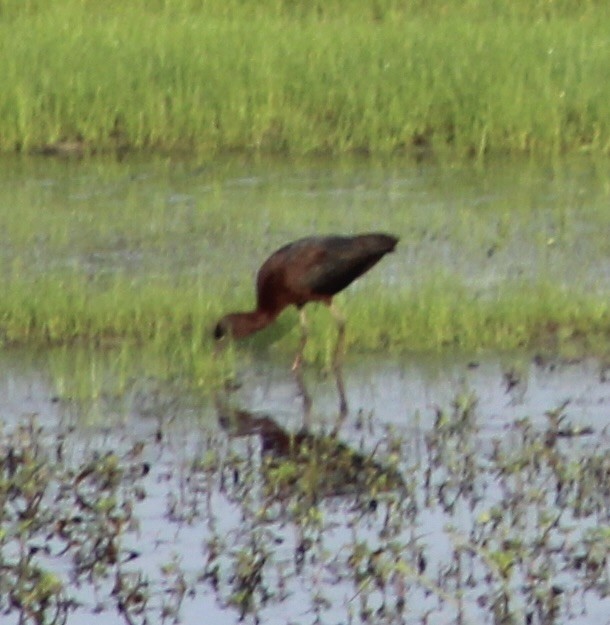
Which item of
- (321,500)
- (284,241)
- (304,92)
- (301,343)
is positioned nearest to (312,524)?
(321,500)

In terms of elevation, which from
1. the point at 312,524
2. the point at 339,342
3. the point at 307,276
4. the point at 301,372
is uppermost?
the point at 307,276

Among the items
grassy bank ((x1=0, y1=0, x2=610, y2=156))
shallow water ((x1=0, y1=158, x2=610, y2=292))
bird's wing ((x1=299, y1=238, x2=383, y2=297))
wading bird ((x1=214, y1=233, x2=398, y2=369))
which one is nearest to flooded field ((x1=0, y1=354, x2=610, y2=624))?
wading bird ((x1=214, y1=233, x2=398, y2=369))

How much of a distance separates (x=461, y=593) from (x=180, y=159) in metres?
7.26

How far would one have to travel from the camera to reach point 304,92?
13.0m

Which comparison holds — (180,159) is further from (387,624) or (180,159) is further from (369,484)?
(387,624)

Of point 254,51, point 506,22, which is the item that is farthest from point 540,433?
point 506,22

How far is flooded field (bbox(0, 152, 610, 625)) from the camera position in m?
5.77

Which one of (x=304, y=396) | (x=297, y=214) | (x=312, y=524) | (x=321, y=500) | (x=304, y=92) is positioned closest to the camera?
(x=312, y=524)

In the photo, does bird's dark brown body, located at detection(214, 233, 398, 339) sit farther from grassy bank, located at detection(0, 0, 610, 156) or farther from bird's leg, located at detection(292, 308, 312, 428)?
grassy bank, located at detection(0, 0, 610, 156)

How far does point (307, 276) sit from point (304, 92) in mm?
4818

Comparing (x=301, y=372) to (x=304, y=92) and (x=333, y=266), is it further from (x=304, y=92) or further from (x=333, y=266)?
(x=304, y=92)

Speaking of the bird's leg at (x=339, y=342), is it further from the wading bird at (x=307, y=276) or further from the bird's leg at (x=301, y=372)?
the bird's leg at (x=301, y=372)

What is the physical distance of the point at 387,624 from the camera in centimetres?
556

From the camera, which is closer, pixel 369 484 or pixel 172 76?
pixel 369 484
